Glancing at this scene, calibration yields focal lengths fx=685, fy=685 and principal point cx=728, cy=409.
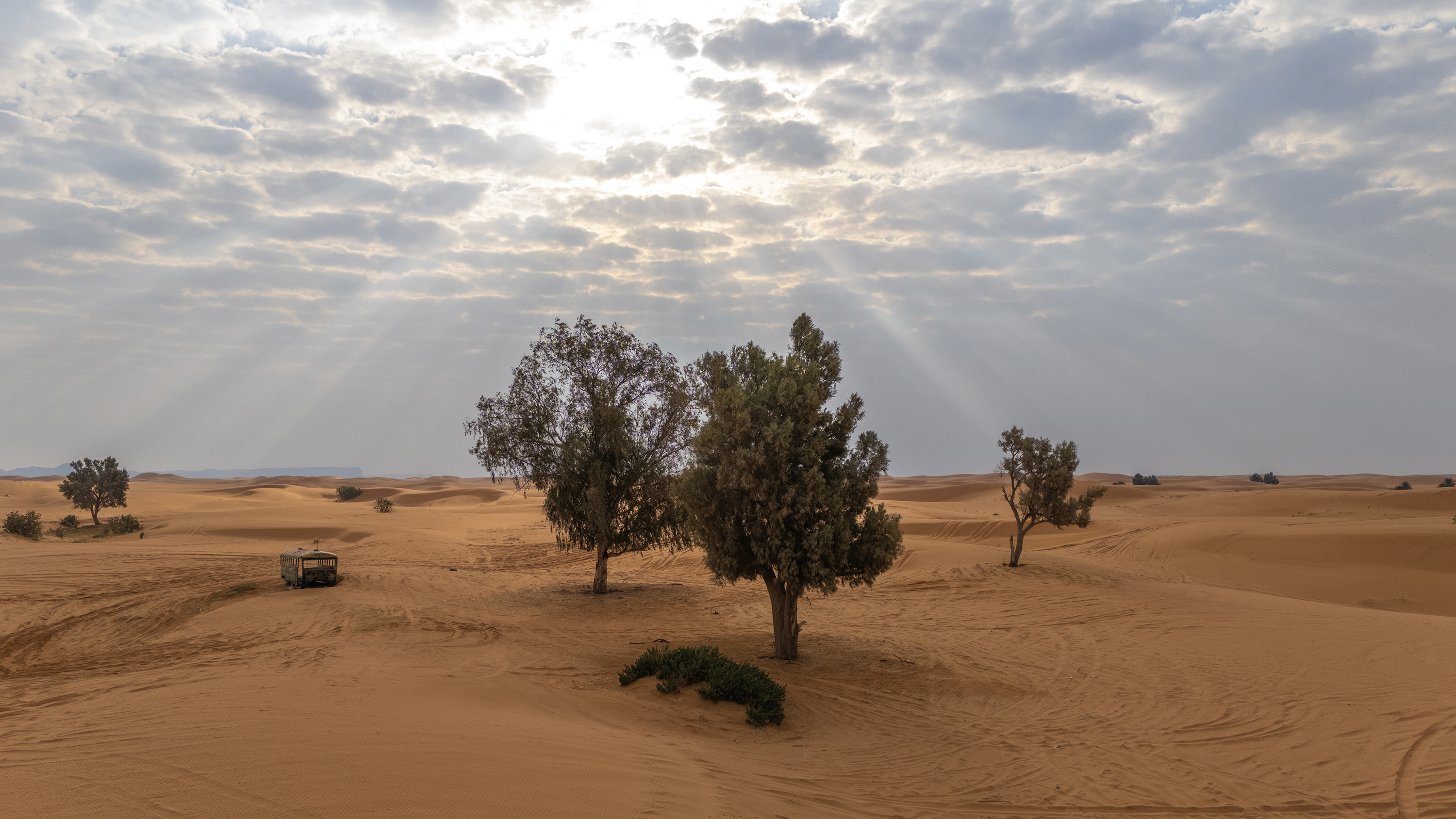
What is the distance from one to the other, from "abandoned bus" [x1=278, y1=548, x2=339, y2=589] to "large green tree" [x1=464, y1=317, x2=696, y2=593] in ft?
16.6

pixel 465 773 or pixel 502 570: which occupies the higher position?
pixel 465 773

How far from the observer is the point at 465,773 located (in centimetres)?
638

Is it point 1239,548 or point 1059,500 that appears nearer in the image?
point 1059,500

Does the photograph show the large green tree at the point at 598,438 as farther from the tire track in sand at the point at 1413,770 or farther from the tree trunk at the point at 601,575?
the tire track in sand at the point at 1413,770

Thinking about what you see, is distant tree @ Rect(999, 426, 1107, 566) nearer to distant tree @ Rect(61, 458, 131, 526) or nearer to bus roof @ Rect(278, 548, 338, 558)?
bus roof @ Rect(278, 548, 338, 558)

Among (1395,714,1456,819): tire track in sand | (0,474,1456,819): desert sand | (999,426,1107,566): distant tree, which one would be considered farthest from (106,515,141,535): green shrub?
(1395,714,1456,819): tire track in sand

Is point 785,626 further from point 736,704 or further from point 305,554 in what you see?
point 305,554

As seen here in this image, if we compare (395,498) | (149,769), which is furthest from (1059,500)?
(395,498)

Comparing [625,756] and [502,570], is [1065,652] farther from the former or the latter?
[502,570]

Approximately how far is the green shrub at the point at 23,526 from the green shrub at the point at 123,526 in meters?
3.39

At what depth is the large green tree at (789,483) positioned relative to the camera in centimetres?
1236

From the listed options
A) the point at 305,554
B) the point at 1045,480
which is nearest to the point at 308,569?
the point at 305,554

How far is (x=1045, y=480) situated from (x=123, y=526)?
4335 centimetres

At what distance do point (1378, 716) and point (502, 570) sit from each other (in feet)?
82.1
